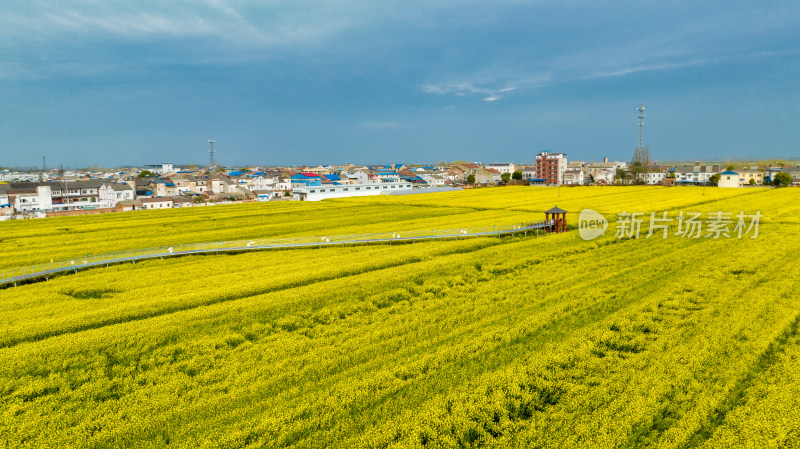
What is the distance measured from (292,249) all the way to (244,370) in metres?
16.8

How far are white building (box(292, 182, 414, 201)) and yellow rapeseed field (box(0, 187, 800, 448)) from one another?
1914 inches

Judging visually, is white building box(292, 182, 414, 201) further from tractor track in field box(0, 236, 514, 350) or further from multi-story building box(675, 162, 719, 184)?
multi-story building box(675, 162, 719, 184)

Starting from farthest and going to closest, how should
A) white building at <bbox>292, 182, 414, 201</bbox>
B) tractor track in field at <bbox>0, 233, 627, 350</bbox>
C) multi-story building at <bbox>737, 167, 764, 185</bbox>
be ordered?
multi-story building at <bbox>737, 167, 764, 185</bbox>
white building at <bbox>292, 182, 414, 201</bbox>
tractor track in field at <bbox>0, 233, 627, 350</bbox>

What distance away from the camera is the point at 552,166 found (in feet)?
434

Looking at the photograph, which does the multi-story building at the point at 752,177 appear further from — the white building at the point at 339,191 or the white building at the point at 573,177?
the white building at the point at 339,191

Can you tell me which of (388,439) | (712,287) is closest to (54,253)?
(388,439)

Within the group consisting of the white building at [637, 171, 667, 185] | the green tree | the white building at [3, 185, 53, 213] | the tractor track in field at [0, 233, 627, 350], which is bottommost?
the tractor track in field at [0, 233, 627, 350]

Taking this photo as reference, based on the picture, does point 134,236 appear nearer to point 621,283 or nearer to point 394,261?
point 394,261

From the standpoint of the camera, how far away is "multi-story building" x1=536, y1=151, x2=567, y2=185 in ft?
429

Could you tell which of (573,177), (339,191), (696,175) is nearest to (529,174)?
(573,177)

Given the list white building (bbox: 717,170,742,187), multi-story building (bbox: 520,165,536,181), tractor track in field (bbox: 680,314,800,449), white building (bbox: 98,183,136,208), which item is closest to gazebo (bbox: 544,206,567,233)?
tractor track in field (bbox: 680,314,800,449)

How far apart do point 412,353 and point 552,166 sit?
425ft

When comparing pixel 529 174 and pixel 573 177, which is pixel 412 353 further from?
pixel 529 174

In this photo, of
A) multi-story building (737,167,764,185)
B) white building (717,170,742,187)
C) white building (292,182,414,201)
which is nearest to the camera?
white building (292,182,414,201)
